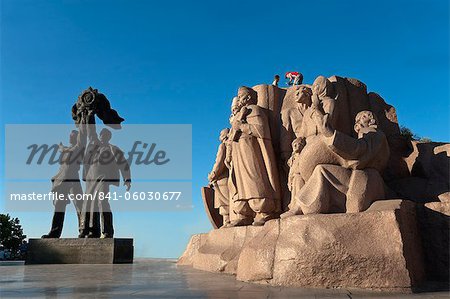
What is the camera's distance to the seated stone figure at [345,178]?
5141mm

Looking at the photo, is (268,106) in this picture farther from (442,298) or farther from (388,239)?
(442,298)

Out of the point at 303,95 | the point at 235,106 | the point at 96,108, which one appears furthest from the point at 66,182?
the point at 303,95

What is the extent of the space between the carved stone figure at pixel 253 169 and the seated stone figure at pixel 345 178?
7.16 feet

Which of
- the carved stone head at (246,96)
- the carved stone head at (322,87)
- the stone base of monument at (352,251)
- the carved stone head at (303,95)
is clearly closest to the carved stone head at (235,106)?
the carved stone head at (246,96)

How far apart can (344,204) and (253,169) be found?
272 centimetres

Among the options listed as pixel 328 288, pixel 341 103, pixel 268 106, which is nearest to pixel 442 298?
pixel 328 288

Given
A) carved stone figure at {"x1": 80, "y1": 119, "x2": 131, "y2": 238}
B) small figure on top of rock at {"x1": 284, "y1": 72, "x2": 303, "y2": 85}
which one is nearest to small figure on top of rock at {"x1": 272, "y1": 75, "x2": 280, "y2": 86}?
small figure on top of rock at {"x1": 284, "y1": 72, "x2": 303, "y2": 85}

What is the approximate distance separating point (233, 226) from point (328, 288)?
3564 millimetres

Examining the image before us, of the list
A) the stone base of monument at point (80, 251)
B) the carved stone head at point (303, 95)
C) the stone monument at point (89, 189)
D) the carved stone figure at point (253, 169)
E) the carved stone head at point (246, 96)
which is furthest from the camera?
the stone monument at point (89, 189)

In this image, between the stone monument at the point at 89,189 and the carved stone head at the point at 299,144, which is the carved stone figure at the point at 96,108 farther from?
the carved stone head at the point at 299,144

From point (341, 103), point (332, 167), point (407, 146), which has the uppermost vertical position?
point (341, 103)

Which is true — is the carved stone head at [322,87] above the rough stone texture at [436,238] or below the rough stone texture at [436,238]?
above

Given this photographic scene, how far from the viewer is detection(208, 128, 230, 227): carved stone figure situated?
9.23 meters

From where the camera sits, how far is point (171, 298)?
12.8 feet
